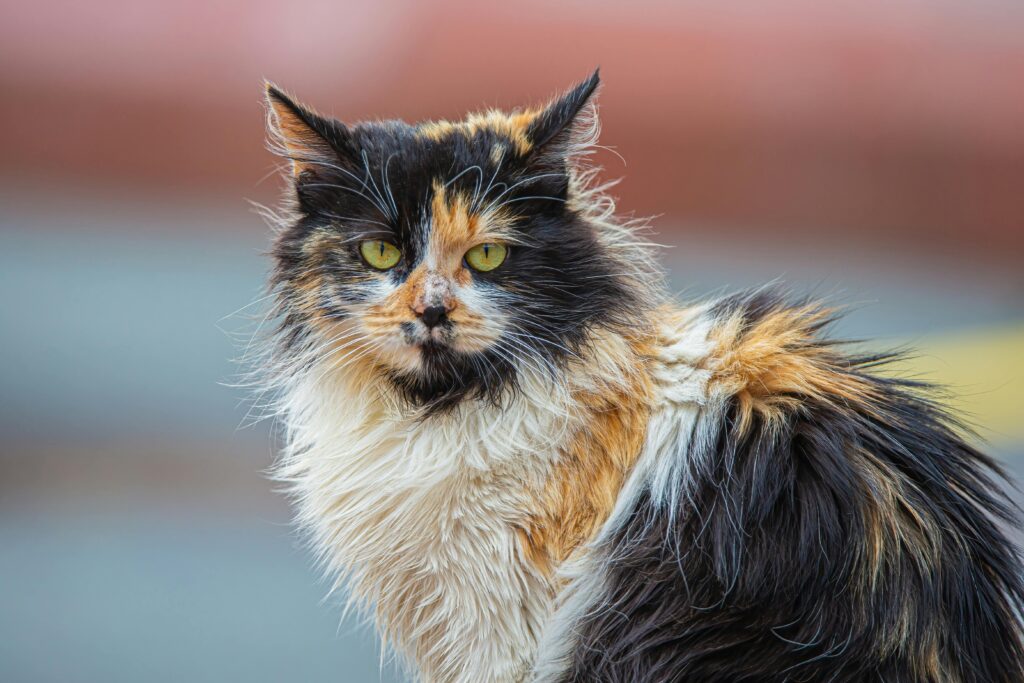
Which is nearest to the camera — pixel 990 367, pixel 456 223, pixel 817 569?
pixel 817 569

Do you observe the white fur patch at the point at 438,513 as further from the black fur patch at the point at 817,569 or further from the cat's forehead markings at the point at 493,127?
the cat's forehead markings at the point at 493,127

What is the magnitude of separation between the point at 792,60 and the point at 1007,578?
285 cm

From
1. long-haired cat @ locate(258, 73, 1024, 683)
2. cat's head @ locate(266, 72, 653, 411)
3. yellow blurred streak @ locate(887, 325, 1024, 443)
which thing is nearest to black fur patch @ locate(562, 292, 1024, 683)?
long-haired cat @ locate(258, 73, 1024, 683)

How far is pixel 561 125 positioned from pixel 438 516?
1.77 feet

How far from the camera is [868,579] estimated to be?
1.03 metres

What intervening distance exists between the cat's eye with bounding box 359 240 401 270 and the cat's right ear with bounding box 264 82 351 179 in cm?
12

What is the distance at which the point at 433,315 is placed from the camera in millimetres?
1104

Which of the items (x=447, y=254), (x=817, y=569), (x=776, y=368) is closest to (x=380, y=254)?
(x=447, y=254)

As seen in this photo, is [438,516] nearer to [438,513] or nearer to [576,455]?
[438,513]

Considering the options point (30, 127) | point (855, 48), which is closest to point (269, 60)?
point (30, 127)

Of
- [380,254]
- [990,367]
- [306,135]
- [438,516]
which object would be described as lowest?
[990,367]

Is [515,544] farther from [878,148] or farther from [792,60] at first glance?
[878,148]

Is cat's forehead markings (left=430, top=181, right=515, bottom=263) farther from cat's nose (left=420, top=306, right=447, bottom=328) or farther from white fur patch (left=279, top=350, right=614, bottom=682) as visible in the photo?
white fur patch (left=279, top=350, right=614, bottom=682)

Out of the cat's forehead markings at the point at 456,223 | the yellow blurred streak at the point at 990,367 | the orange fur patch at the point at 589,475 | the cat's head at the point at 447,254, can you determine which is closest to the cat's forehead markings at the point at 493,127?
the cat's head at the point at 447,254
